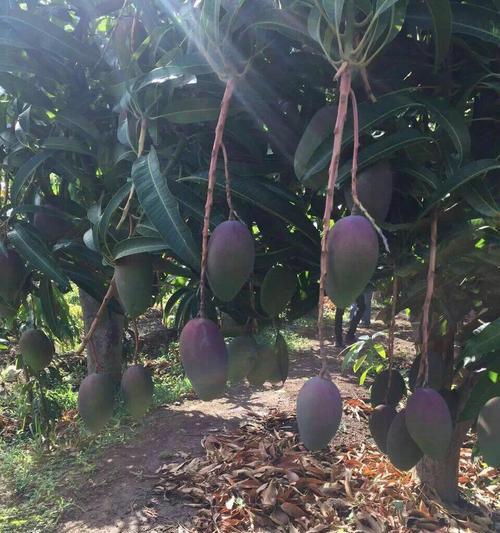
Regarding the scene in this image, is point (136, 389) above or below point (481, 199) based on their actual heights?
below

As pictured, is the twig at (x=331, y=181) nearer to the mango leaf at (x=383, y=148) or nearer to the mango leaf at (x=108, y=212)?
the mango leaf at (x=383, y=148)

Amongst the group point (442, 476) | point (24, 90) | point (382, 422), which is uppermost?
point (24, 90)

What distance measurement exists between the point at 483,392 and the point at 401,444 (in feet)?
0.43

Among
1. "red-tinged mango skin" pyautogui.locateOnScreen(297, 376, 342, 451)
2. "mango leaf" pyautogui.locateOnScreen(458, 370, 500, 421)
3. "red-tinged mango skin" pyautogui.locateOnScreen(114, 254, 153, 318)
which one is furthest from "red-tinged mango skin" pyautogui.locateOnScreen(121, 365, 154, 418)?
"mango leaf" pyautogui.locateOnScreen(458, 370, 500, 421)

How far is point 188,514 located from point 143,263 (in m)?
1.93

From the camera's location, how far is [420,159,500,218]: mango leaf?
681 millimetres

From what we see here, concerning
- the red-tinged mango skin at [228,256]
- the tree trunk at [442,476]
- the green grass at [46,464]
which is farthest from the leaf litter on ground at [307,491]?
the red-tinged mango skin at [228,256]

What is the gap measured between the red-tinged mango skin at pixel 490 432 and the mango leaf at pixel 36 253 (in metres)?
0.65

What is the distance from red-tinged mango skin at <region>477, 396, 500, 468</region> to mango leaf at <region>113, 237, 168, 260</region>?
17.9 inches

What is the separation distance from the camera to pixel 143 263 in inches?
31.2

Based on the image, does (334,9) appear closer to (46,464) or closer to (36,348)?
(36,348)

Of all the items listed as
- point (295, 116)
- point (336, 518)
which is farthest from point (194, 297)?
point (336, 518)

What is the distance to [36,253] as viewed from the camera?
3.11ft

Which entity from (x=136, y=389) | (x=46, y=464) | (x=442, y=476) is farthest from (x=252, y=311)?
(x=46, y=464)
